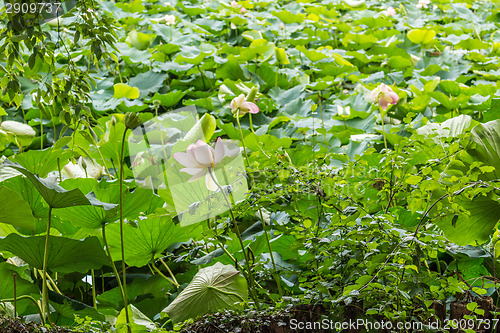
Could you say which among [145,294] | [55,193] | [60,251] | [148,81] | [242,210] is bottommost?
[145,294]

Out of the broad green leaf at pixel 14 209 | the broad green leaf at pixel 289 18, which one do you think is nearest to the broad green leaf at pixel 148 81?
the broad green leaf at pixel 289 18

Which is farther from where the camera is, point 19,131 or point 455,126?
point 19,131

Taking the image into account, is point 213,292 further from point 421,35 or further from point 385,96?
point 421,35

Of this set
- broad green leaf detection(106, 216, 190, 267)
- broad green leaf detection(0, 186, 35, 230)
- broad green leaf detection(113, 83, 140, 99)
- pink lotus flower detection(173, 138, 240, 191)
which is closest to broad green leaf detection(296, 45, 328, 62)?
broad green leaf detection(113, 83, 140, 99)

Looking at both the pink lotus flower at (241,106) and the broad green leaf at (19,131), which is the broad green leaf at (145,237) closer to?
the pink lotus flower at (241,106)

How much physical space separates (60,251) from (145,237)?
223mm

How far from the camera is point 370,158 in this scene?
1671 mm

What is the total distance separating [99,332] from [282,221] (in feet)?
2.07

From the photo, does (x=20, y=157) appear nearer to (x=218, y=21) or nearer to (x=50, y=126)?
(x=50, y=126)

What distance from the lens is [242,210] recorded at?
3.84 ft

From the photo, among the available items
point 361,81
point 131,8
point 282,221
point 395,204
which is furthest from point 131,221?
point 131,8

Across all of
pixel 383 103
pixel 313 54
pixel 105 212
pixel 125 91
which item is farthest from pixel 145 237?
pixel 313 54

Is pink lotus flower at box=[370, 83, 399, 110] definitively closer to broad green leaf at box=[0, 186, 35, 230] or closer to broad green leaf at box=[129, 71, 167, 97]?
broad green leaf at box=[0, 186, 35, 230]

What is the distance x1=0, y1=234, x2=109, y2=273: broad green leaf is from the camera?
1208 millimetres
